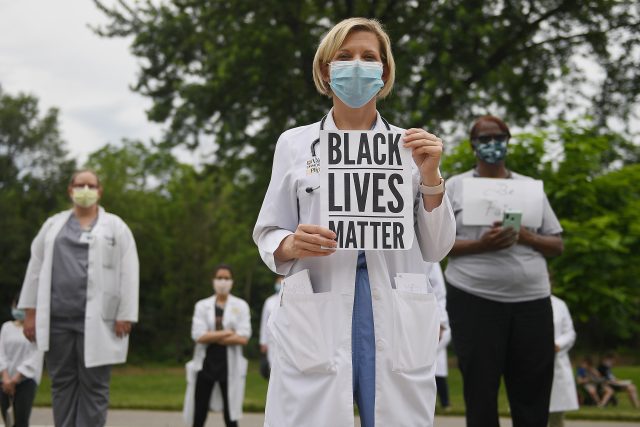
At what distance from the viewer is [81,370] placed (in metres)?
7.21

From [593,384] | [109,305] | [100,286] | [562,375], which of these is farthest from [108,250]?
[593,384]

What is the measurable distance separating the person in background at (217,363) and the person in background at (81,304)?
3.19 metres

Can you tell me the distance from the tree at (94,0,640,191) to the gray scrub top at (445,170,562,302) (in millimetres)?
13478

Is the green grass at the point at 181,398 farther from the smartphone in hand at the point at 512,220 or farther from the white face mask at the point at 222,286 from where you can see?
the smartphone in hand at the point at 512,220

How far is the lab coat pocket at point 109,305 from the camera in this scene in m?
7.33

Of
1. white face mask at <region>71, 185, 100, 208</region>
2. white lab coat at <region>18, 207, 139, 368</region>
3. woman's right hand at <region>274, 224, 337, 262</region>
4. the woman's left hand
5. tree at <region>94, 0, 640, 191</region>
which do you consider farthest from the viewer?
tree at <region>94, 0, 640, 191</region>

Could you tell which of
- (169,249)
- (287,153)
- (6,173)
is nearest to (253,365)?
(169,249)

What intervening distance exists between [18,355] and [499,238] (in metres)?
7.06

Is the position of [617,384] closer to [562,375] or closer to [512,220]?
[562,375]

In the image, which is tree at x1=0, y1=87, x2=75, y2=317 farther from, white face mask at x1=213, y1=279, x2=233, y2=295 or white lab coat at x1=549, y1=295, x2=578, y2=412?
white lab coat at x1=549, y1=295, x2=578, y2=412

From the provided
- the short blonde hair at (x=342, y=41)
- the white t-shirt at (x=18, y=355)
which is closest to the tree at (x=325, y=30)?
the white t-shirt at (x=18, y=355)

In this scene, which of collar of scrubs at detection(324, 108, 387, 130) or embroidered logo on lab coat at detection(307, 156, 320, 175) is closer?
embroidered logo on lab coat at detection(307, 156, 320, 175)

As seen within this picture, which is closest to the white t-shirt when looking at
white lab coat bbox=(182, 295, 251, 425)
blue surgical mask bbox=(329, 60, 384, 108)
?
white lab coat bbox=(182, 295, 251, 425)

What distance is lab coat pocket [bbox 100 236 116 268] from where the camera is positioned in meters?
7.44
